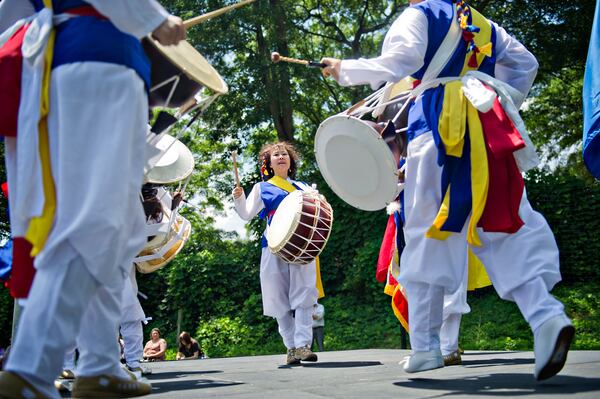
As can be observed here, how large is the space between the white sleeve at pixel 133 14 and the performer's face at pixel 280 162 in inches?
148

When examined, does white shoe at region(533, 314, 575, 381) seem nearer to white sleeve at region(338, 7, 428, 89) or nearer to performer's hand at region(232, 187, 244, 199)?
white sleeve at region(338, 7, 428, 89)

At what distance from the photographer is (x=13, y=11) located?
121 inches

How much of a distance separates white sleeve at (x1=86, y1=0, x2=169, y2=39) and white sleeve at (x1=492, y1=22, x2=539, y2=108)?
7.35 ft

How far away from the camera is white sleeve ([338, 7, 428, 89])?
3.74m

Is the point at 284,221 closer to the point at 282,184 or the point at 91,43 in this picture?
the point at 282,184

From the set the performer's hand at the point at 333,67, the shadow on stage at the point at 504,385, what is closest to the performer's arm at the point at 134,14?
the performer's hand at the point at 333,67

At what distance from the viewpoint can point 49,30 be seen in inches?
105

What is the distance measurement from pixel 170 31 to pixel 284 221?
328 cm

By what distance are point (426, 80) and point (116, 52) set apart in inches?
73.5

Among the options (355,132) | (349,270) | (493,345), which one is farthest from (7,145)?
(349,270)

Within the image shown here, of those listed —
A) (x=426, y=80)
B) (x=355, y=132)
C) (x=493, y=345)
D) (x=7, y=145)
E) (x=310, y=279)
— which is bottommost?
(x=493, y=345)

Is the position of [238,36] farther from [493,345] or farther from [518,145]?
[518,145]

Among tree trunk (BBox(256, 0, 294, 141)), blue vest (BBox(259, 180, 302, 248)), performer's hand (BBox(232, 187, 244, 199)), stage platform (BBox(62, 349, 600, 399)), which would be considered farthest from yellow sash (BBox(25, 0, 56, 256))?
tree trunk (BBox(256, 0, 294, 141))

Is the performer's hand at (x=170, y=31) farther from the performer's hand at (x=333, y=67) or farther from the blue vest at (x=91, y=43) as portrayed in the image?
the performer's hand at (x=333, y=67)
